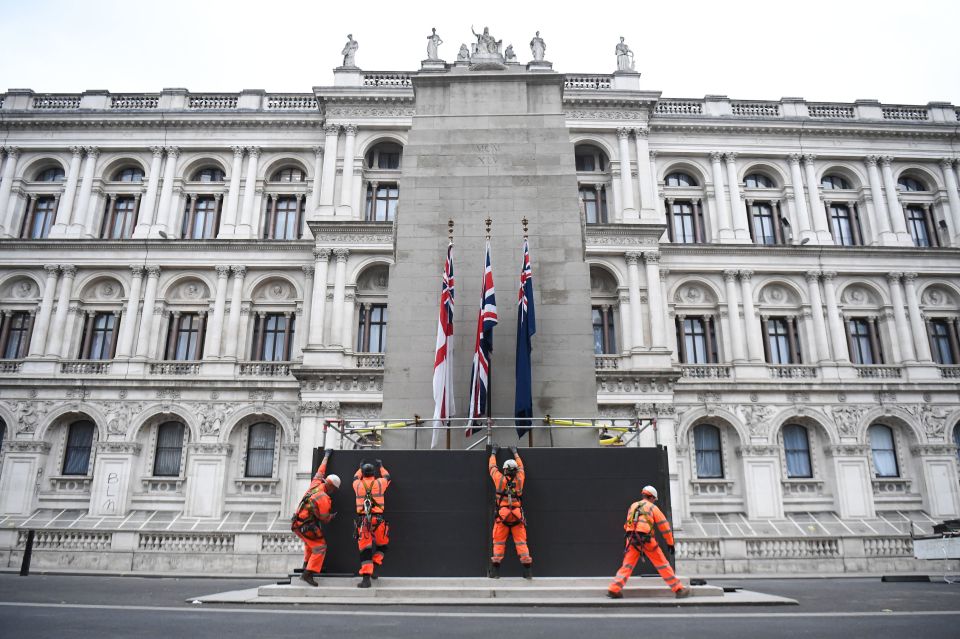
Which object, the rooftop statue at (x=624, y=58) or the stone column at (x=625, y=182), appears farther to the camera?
the rooftop statue at (x=624, y=58)

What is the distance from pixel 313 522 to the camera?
10883 millimetres

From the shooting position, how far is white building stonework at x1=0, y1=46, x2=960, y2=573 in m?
29.7

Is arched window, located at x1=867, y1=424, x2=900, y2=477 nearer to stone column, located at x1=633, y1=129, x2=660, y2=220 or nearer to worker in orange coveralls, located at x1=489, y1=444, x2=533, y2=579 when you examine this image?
stone column, located at x1=633, y1=129, x2=660, y2=220

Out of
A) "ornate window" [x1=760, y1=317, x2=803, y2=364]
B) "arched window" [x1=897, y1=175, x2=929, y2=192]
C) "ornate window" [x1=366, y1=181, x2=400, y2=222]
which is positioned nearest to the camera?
"ornate window" [x1=760, y1=317, x2=803, y2=364]

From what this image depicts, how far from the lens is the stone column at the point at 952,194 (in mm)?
34250

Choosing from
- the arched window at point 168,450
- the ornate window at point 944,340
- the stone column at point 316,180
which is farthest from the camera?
the stone column at point 316,180

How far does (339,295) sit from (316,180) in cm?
681

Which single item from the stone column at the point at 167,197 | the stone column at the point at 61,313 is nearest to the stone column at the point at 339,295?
the stone column at the point at 167,197

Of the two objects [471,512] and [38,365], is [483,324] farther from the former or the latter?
[38,365]

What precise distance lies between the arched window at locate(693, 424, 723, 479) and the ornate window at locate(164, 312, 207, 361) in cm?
2336

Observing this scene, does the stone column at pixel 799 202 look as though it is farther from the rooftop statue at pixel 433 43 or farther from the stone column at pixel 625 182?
the rooftop statue at pixel 433 43

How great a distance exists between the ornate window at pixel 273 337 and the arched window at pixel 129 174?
10304 millimetres

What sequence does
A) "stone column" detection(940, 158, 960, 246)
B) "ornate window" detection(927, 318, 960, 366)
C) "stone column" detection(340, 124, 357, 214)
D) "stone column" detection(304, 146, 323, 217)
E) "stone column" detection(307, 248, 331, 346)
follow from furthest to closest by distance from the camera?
"stone column" detection(940, 158, 960, 246) < "stone column" detection(304, 146, 323, 217) < "ornate window" detection(927, 318, 960, 366) < "stone column" detection(340, 124, 357, 214) < "stone column" detection(307, 248, 331, 346)

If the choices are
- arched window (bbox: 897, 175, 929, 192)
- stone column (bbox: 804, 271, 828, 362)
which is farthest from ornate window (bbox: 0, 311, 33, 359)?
arched window (bbox: 897, 175, 929, 192)
